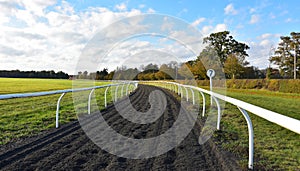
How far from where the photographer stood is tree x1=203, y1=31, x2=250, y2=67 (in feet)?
148

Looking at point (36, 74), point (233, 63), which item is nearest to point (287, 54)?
point (233, 63)

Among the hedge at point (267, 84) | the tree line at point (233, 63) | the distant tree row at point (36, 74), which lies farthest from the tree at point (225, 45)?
the distant tree row at point (36, 74)

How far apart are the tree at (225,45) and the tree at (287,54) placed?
539cm

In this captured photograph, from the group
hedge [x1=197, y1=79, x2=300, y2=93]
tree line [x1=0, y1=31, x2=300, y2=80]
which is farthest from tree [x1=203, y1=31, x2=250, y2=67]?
hedge [x1=197, y1=79, x2=300, y2=93]

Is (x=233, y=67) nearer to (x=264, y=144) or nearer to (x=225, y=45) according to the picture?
(x=225, y=45)

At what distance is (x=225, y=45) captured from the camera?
46750 millimetres

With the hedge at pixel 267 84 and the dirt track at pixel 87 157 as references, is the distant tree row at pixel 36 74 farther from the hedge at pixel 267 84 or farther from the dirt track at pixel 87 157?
the dirt track at pixel 87 157

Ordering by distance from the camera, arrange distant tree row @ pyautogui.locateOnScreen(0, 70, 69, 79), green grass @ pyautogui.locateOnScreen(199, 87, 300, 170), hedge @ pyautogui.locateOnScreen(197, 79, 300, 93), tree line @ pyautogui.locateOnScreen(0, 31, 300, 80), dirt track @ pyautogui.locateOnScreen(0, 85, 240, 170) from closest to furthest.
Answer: dirt track @ pyautogui.locateOnScreen(0, 85, 240, 170), green grass @ pyautogui.locateOnScreen(199, 87, 300, 170), hedge @ pyautogui.locateOnScreen(197, 79, 300, 93), tree line @ pyautogui.locateOnScreen(0, 31, 300, 80), distant tree row @ pyautogui.locateOnScreen(0, 70, 69, 79)

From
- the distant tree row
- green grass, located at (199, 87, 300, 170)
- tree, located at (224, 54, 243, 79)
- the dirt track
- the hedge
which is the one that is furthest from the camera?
the distant tree row

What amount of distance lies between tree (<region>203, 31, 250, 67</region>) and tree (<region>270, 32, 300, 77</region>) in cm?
539

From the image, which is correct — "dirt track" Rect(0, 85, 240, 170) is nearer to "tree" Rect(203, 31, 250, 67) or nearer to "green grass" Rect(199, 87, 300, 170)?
"green grass" Rect(199, 87, 300, 170)

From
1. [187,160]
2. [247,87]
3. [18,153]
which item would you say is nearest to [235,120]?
[187,160]

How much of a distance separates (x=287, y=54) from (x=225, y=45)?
10.5 m

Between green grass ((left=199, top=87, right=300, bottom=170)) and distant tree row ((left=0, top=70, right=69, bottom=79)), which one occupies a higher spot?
distant tree row ((left=0, top=70, right=69, bottom=79))
